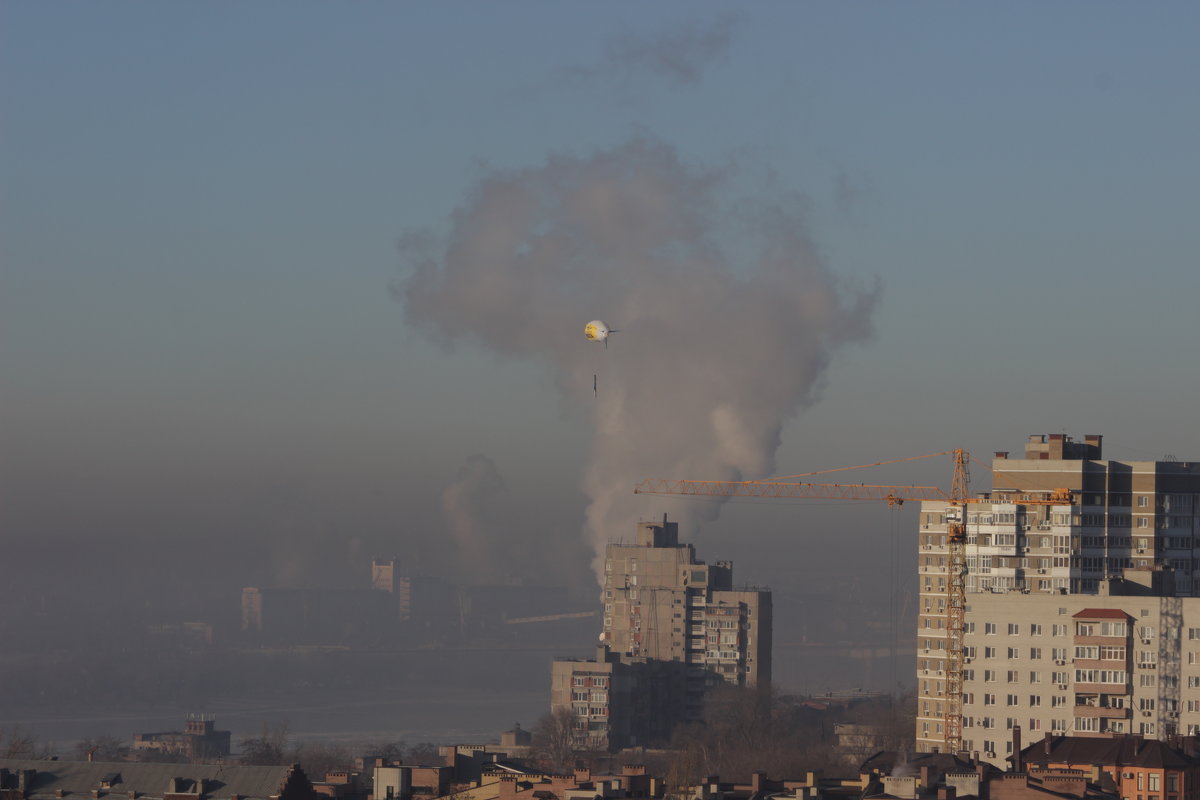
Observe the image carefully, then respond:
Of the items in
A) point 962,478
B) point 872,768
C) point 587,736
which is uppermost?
point 962,478

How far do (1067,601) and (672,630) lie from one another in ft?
285

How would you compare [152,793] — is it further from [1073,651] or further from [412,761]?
[412,761]

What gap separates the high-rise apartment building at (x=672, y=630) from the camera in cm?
16781

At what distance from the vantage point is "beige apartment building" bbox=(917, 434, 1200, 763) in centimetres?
9175

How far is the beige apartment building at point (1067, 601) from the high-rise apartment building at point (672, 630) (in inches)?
2017

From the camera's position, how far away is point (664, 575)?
597 feet

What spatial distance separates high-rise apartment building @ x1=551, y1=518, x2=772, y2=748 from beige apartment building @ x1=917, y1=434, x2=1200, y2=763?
51223 mm

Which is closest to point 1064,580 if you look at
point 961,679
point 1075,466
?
point 1075,466

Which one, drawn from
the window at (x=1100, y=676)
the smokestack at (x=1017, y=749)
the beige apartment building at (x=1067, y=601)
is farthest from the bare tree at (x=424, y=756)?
the smokestack at (x=1017, y=749)

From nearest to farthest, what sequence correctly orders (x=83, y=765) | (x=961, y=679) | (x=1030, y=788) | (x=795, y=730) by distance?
(x=1030, y=788), (x=83, y=765), (x=961, y=679), (x=795, y=730)

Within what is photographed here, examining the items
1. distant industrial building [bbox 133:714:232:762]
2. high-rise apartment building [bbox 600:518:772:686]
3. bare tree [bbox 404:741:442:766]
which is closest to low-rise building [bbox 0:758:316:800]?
bare tree [bbox 404:741:442:766]

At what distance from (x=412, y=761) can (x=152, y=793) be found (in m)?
74.0

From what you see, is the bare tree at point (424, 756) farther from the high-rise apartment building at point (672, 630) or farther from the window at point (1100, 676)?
the window at point (1100, 676)

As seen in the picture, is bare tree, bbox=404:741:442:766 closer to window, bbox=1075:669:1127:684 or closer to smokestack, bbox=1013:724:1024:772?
window, bbox=1075:669:1127:684
